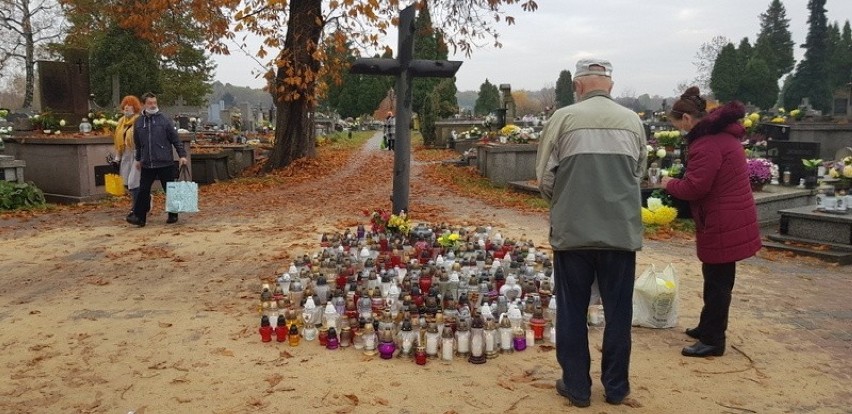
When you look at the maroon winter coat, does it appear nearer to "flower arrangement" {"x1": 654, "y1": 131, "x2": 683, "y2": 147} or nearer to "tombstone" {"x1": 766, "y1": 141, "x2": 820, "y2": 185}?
"flower arrangement" {"x1": 654, "y1": 131, "x2": 683, "y2": 147}

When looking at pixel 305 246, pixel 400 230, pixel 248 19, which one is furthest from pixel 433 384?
pixel 248 19

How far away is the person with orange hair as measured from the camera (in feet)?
28.5

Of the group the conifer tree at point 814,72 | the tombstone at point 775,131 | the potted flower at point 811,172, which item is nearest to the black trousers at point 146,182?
the potted flower at point 811,172

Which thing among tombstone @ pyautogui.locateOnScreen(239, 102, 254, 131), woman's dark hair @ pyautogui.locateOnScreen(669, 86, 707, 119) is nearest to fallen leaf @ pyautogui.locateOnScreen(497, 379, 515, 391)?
woman's dark hair @ pyautogui.locateOnScreen(669, 86, 707, 119)

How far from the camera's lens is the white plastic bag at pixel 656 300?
4.64m

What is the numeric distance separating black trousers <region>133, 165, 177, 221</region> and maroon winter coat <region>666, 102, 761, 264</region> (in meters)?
7.03

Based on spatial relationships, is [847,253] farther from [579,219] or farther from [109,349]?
[109,349]

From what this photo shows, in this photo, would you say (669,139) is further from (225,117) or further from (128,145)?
(225,117)

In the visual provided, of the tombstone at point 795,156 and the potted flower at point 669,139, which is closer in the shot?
the tombstone at point 795,156

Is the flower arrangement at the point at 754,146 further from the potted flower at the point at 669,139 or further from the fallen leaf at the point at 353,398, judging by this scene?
the fallen leaf at the point at 353,398

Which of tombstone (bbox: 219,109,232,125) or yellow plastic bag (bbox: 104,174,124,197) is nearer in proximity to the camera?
yellow plastic bag (bbox: 104,174,124,197)

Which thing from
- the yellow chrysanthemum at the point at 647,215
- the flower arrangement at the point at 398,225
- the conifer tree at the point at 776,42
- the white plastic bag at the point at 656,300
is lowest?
the white plastic bag at the point at 656,300

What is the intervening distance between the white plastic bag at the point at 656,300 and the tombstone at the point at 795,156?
8624 millimetres

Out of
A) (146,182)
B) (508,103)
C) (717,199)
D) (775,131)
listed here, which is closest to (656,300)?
(717,199)
